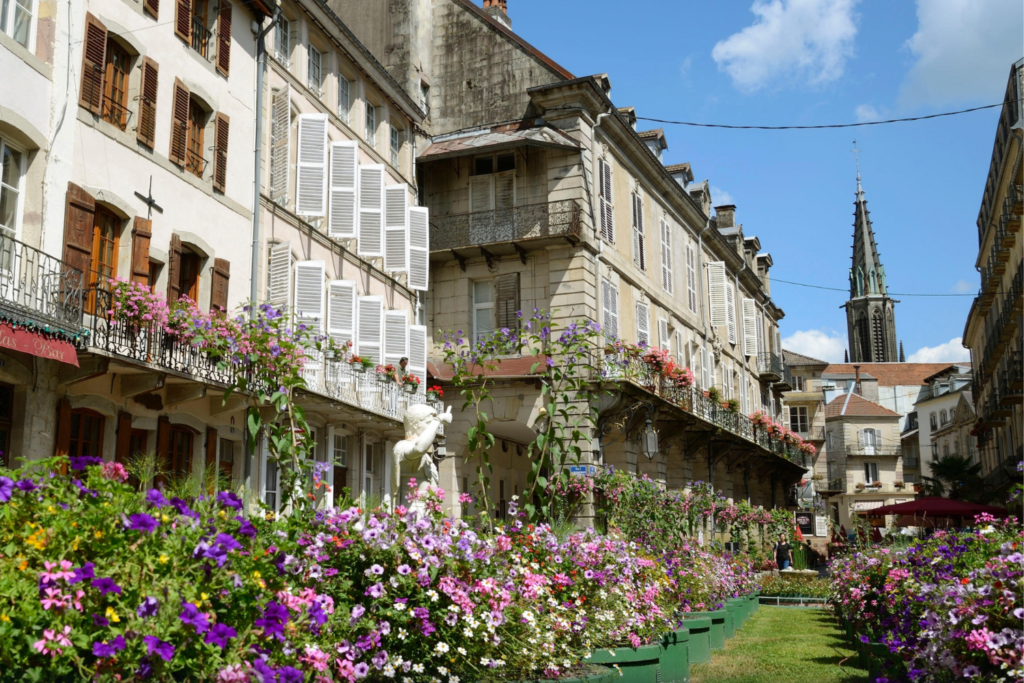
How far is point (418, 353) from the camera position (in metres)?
22.4

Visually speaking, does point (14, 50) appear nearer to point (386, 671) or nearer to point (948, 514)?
point (386, 671)

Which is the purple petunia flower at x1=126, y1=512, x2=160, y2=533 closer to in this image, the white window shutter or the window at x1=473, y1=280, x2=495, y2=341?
the white window shutter

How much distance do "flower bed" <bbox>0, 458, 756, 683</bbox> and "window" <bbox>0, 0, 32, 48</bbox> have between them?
8796 mm

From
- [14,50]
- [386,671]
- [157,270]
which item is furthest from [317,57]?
[386,671]

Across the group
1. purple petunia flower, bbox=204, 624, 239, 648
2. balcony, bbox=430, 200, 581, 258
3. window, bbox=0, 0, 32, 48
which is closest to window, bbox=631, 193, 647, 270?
balcony, bbox=430, 200, 581, 258

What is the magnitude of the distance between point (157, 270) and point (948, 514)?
66.5ft

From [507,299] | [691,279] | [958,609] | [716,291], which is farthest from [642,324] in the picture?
[958,609]

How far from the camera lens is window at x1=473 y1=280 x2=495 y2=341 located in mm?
25078

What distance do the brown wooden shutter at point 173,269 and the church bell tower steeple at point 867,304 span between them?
105937 millimetres

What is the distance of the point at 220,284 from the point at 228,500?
12320mm

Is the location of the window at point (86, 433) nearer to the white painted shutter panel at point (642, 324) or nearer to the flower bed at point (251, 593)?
the flower bed at point (251, 593)

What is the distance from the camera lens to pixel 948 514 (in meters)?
26.2

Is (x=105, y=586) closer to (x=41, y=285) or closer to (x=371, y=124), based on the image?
(x=41, y=285)

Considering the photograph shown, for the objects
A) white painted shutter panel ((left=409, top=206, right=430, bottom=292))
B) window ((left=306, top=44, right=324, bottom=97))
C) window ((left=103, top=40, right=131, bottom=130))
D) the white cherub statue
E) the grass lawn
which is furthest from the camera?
white painted shutter panel ((left=409, top=206, right=430, bottom=292))
